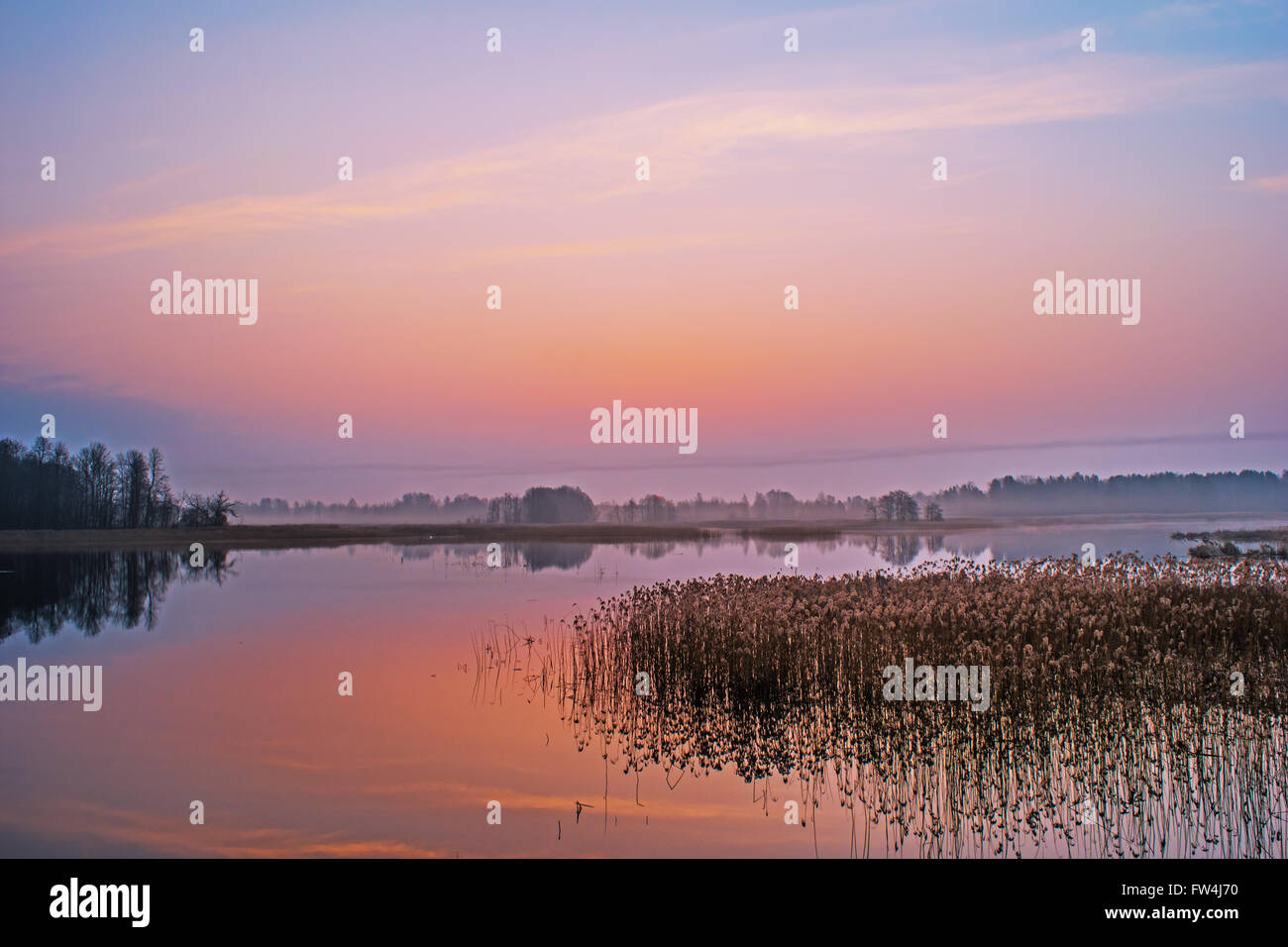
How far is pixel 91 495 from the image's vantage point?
3782 inches

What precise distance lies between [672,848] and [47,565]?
5567cm

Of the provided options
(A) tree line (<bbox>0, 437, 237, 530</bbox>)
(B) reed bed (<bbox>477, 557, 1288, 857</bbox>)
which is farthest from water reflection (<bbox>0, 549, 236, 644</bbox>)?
(A) tree line (<bbox>0, 437, 237, 530</bbox>)

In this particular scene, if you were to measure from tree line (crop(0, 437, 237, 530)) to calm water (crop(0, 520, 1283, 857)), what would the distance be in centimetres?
7690

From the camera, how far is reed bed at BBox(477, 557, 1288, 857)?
8797mm

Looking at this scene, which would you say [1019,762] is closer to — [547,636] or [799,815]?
[799,815]

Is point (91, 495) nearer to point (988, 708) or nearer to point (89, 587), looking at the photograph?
point (89, 587)

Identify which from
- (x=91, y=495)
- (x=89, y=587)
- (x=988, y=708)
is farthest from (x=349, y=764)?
(x=91, y=495)

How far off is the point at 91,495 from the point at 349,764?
102 meters

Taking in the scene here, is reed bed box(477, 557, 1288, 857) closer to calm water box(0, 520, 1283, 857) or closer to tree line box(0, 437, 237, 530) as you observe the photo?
calm water box(0, 520, 1283, 857)

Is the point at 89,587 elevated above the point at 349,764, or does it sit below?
above

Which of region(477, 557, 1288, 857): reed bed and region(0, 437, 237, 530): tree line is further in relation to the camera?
region(0, 437, 237, 530): tree line

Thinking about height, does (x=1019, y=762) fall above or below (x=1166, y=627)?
below
